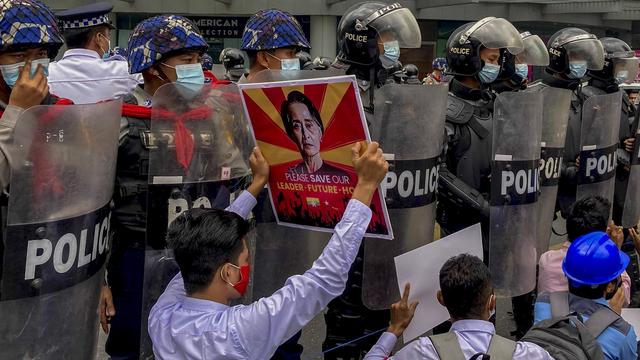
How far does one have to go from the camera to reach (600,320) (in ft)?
8.89

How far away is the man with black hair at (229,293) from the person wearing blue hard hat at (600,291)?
1012 mm

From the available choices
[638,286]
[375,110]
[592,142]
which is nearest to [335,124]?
[375,110]

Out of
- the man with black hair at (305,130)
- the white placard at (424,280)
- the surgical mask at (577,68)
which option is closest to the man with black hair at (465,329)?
the white placard at (424,280)

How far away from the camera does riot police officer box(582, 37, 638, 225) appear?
195 inches

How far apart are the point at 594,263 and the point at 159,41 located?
185cm

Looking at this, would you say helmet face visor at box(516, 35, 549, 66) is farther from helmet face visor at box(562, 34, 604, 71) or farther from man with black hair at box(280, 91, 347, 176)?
man with black hair at box(280, 91, 347, 176)

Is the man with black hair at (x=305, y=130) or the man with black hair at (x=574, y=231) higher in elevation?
the man with black hair at (x=305, y=130)

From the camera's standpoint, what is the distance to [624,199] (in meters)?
4.98

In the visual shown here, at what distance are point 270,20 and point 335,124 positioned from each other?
2061mm

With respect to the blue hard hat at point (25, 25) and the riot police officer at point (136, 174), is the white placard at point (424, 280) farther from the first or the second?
the blue hard hat at point (25, 25)

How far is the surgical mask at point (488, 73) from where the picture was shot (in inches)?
158

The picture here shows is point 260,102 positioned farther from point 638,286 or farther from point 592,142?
point 638,286

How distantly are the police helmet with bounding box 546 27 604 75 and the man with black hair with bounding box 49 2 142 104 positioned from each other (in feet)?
8.91

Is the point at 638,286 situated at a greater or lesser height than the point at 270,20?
lesser
